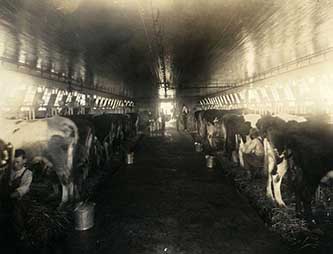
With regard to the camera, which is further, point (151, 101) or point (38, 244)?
point (151, 101)

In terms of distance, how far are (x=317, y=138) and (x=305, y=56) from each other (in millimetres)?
5280

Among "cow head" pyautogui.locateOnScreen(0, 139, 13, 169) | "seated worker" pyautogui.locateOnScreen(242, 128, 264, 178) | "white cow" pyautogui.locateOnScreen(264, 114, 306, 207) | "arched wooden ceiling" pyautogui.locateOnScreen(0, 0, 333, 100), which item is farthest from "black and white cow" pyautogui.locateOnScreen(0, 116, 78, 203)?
"seated worker" pyautogui.locateOnScreen(242, 128, 264, 178)

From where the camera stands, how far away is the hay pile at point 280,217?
4234 mm

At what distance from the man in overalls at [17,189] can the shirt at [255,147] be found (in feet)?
19.0

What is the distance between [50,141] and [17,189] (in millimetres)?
1118

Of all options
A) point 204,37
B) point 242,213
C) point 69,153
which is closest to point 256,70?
point 204,37

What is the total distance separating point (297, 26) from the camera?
221 inches

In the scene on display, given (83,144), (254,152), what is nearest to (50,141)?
(83,144)

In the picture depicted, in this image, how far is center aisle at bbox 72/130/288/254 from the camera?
4148 millimetres

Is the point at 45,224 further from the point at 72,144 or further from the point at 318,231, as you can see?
the point at 318,231

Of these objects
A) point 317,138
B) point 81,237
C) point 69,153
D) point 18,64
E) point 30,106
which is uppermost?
point 18,64

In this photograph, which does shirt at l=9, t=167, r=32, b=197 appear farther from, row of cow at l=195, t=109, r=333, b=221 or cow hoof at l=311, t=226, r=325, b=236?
cow hoof at l=311, t=226, r=325, b=236

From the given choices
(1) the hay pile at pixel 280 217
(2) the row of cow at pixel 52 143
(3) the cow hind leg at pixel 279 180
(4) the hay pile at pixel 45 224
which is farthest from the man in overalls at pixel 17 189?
(3) the cow hind leg at pixel 279 180

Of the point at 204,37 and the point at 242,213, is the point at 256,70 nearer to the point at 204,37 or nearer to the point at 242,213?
the point at 204,37
